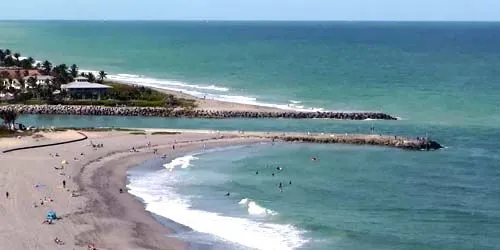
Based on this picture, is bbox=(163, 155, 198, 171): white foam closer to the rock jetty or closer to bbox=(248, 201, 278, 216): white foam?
the rock jetty

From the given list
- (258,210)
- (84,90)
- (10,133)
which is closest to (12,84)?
(84,90)

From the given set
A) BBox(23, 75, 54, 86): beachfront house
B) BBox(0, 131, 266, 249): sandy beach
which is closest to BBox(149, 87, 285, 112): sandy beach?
BBox(0, 131, 266, 249): sandy beach

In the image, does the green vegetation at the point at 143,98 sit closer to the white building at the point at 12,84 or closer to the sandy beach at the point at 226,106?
the sandy beach at the point at 226,106

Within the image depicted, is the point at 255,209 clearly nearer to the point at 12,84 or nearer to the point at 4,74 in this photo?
the point at 12,84

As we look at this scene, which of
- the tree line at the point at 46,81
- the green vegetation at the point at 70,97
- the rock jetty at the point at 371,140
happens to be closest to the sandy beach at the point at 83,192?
the rock jetty at the point at 371,140

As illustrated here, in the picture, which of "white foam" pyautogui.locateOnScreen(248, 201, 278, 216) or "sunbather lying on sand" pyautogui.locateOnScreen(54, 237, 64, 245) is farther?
"white foam" pyautogui.locateOnScreen(248, 201, 278, 216)

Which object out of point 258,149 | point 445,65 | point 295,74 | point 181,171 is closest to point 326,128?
point 258,149

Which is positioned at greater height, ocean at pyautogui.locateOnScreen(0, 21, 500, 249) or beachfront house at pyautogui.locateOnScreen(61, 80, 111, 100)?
beachfront house at pyautogui.locateOnScreen(61, 80, 111, 100)
